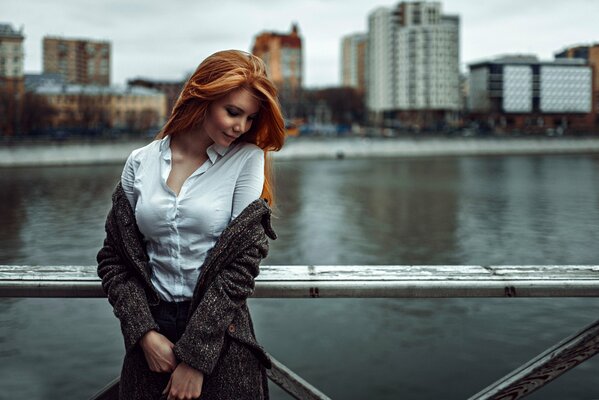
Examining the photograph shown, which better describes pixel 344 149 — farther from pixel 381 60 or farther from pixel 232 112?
pixel 381 60

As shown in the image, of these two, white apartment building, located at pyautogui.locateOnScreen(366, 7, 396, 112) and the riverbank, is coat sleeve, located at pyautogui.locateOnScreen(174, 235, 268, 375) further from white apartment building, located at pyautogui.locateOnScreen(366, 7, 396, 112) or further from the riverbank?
white apartment building, located at pyautogui.locateOnScreen(366, 7, 396, 112)

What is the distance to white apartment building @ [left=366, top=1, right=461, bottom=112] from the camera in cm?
11238

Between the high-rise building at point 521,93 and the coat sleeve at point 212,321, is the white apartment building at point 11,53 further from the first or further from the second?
the coat sleeve at point 212,321

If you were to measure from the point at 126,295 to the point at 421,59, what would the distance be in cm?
11470

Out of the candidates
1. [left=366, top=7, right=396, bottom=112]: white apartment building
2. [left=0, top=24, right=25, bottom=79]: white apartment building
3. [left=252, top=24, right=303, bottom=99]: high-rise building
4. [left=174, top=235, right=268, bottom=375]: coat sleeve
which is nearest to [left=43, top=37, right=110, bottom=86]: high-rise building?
[left=252, top=24, right=303, bottom=99]: high-rise building

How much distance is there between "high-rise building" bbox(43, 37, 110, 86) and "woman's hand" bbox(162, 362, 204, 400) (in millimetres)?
138673

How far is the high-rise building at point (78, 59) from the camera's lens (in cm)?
13750

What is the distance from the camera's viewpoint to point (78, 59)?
143 m

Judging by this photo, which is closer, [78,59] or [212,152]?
[212,152]

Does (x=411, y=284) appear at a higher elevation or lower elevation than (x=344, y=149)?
lower

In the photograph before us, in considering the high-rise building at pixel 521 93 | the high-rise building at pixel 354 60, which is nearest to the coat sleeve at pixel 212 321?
the high-rise building at pixel 521 93

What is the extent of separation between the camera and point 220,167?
1.94 m

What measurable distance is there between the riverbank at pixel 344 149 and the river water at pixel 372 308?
23.9 m

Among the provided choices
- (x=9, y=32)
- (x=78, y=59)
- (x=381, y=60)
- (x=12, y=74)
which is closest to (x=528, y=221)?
(x=12, y=74)
